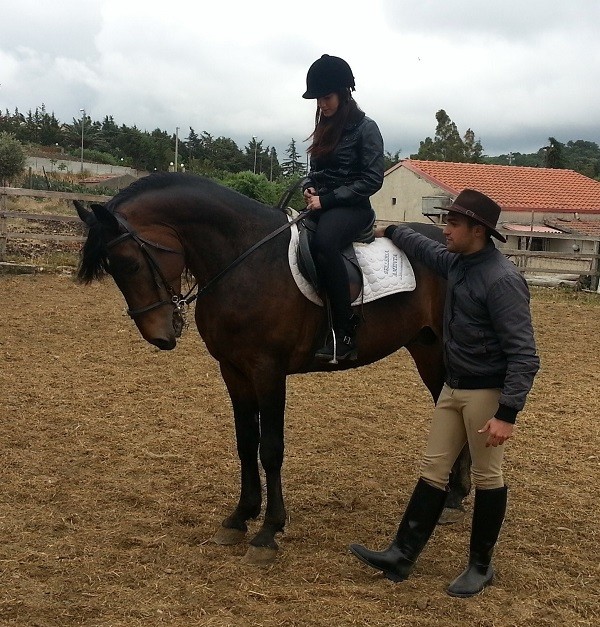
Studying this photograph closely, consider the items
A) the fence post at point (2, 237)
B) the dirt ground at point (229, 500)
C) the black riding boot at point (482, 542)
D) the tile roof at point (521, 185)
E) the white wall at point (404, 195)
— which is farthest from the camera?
the white wall at point (404, 195)

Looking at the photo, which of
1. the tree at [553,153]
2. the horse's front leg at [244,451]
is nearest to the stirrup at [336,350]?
the horse's front leg at [244,451]

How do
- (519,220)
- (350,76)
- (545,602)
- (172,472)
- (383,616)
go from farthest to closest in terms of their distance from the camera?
(519,220), (172,472), (350,76), (545,602), (383,616)

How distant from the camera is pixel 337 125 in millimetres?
3674

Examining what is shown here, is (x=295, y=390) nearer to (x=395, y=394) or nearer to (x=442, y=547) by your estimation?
(x=395, y=394)

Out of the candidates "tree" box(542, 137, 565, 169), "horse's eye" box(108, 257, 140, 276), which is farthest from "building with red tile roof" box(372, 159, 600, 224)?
"horse's eye" box(108, 257, 140, 276)

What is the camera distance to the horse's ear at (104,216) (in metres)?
3.14

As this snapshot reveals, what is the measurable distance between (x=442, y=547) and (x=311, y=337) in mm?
1439

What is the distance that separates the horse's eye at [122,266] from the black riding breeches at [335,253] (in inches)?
37.9

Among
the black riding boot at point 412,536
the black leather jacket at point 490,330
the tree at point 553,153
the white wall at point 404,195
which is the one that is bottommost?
the black riding boot at point 412,536

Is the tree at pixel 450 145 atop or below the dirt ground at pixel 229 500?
atop

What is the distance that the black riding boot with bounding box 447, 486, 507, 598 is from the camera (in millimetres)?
3213

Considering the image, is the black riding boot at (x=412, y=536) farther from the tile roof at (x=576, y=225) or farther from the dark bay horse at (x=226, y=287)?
the tile roof at (x=576, y=225)

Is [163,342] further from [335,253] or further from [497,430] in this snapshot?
[497,430]

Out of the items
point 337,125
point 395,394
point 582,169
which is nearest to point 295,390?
point 395,394
